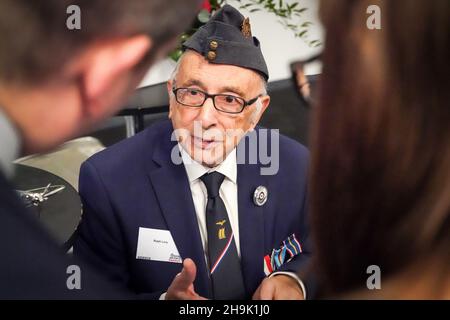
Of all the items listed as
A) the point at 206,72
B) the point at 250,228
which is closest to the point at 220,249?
the point at 250,228

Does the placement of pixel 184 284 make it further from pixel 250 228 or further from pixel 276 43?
pixel 276 43

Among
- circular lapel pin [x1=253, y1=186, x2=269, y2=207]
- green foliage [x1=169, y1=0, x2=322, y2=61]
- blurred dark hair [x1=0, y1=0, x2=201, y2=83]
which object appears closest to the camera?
blurred dark hair [x1=0, y1=0, x2=201, y2=83]

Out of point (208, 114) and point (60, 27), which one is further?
point (208, 114)

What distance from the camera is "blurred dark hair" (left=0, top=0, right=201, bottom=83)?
767 millimetres

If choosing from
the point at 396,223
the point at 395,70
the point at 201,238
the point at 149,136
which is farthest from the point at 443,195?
the point at 149,136

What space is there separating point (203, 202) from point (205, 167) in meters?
0.07

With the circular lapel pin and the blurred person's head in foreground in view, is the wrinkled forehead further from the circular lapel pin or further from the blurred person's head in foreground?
the circular lapel pin

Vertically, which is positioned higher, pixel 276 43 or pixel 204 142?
pixel 276 43

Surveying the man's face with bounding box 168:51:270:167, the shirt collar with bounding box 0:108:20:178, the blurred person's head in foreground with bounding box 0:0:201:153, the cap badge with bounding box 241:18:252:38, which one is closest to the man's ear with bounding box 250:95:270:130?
the man's face with bounding box 168:51:270:167

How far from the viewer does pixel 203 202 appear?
1.11 metres

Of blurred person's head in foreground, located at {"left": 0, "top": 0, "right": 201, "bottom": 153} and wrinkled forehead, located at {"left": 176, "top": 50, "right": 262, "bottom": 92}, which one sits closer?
blurred person's head in foreground, located at {"left": 0, "top": 0, "right": 201, "bottom": 153}

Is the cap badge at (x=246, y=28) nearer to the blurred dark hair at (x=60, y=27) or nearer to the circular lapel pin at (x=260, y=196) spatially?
the blurred dark hair at (x=60, y=27)

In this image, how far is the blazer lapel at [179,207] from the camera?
1094 mm

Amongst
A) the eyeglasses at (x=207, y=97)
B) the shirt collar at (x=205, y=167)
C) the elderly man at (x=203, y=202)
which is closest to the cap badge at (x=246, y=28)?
the elderly man at (x=203, y=202)
